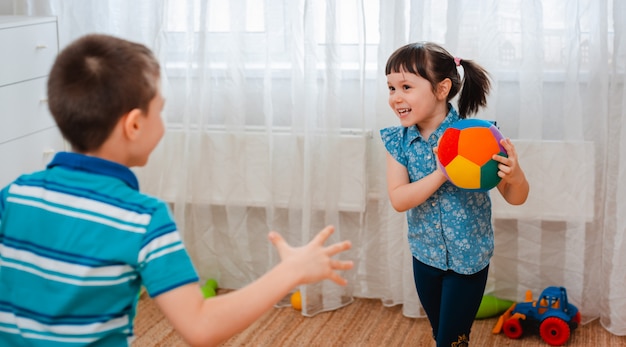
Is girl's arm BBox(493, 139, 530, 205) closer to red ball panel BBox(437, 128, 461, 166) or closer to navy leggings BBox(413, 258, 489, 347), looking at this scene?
red ball panel BBox(437, 128, 461, 166)

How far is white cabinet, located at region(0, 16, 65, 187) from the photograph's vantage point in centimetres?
252

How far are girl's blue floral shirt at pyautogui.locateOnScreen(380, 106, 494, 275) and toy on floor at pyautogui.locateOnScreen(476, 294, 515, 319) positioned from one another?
2.36 ft

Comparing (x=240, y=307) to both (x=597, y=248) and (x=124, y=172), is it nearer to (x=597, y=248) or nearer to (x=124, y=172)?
(x=124, y=172)

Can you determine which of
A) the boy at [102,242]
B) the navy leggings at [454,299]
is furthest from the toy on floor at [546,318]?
the boy at [102,242]

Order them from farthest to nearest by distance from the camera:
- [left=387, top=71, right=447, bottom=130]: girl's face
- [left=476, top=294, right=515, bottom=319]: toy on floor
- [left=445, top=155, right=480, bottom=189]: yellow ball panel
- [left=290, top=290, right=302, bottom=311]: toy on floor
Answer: [left=290, top=290, right=302, bottom=311]: toy on floor
[left=476, top=294, right=515, bottom=319]: toy on floor
[left=387, top=71, right=447, bottom=130]: girl's face
[left=445, top=155, right=480, bottom=189]: yellow ball panel

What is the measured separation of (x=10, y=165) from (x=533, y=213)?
1701mm

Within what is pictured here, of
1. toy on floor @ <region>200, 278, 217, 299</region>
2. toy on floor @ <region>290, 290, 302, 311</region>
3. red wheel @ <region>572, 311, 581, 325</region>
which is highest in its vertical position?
red wheel @ <region>572, 311, 581, 325</region>

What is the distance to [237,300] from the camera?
1162mm

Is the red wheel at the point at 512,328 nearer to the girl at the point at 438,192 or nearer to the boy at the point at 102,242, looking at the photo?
the girl at the point at 438,192

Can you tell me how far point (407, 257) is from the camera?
8.98ft

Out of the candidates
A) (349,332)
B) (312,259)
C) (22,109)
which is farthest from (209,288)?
(312,259)

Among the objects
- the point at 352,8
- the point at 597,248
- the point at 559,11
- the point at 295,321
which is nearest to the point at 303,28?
the point at 352,8

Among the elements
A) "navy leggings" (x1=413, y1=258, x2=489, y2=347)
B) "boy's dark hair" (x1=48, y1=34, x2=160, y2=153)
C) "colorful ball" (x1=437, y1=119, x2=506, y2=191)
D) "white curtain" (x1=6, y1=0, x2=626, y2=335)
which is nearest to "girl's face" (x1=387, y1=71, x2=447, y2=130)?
"colorful ball" (x1=437, y1=119, x2=506, y2=191)

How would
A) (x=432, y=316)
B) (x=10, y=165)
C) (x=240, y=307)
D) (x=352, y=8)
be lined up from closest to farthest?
(x=240, y=307) < (x=432, y=316) < (x=10, y=165) < (x=352, y=8)
